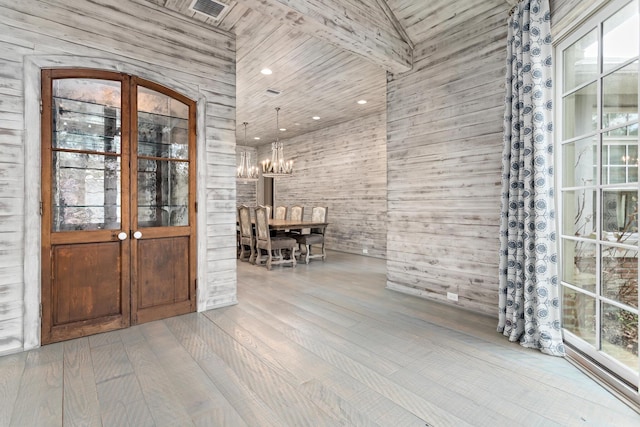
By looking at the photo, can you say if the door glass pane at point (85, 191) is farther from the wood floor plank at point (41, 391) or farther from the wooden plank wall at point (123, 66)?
the wood floor plank at point (41, 391)

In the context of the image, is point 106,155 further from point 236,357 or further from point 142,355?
point 236,357

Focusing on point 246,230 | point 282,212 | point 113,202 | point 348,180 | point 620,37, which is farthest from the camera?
point 282,212

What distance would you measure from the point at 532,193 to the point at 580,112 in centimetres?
71

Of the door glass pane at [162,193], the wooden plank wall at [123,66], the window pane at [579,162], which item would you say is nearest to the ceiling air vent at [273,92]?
the wooden plank wall at [123,66]

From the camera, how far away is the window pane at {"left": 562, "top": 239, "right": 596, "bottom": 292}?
231 centimetres

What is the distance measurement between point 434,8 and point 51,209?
413cm

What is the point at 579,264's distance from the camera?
2447 mm

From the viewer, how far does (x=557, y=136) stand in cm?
267

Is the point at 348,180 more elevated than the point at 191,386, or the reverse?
the point at 348,180

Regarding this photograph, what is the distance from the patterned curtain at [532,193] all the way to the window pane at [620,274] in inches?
12.8

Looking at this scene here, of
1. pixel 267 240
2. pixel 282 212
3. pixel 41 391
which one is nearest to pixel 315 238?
pixel 267 240

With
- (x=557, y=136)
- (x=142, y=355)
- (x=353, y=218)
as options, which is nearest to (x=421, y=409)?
(x=142, y=355)

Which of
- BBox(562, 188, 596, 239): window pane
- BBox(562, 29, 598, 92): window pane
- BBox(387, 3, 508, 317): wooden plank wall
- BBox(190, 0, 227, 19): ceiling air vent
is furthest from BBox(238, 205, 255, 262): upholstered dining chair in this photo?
BBox(562, 29, 598, 92): window pane

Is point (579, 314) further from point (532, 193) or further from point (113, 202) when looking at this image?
point (113, 202)
